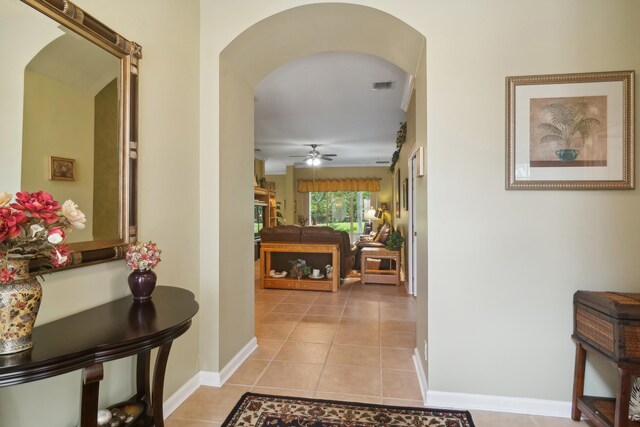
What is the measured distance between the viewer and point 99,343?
1072mm

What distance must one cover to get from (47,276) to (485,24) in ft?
8.49

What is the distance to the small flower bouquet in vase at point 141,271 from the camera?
→ 1542 millimetres

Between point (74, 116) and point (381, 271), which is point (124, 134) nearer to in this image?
point (74, 116)

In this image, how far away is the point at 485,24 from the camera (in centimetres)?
199

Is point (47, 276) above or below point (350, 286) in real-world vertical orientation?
above

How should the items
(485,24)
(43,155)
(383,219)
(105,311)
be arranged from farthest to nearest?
(383,219)
(485,24)
(105,311)
(43,155)

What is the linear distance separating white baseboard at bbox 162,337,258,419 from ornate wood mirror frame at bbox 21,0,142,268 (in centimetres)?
100

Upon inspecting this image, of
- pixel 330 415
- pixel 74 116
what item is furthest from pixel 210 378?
pixel 74 116

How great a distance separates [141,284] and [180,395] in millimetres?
953

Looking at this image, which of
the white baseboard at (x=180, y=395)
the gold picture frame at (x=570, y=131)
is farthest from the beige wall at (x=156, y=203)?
the gold picture frame at (x=570, y=131)

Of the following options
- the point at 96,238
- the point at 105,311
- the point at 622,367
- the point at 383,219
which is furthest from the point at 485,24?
the point at 383,219

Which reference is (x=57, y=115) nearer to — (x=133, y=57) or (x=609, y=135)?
(x=133, y=57)

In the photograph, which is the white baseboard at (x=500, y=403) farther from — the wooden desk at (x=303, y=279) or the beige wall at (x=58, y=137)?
the wooden desk at (x=303, y=279)

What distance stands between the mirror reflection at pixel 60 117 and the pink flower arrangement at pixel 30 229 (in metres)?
0.26
